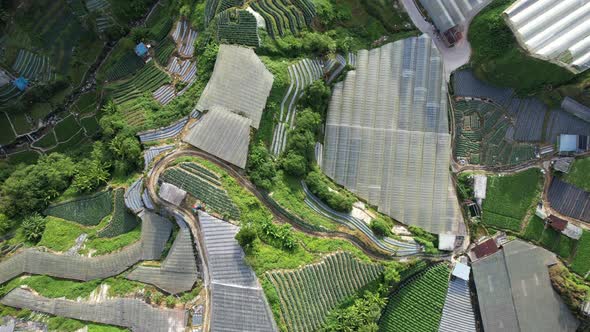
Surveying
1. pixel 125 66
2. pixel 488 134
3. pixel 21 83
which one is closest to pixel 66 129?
pixel 21 83

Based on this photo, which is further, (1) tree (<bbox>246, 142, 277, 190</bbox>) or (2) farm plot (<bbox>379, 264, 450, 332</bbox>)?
(2) farm plot (<bbox>379, 264, 450, 332</bbox>)

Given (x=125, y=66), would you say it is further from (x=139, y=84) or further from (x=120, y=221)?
(x=120, y=221)

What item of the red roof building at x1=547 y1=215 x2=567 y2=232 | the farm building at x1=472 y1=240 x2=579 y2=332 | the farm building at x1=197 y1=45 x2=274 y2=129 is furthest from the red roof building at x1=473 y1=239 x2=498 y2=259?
the farm building at x1=197 y1=45 x2=274 y2=129

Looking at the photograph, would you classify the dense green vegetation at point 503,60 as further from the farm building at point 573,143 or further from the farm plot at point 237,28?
the farm plot at point 237,28

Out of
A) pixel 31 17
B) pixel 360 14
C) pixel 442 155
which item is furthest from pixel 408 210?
pixel 31 17

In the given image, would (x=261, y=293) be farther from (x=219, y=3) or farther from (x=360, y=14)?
(x=360, y=14)

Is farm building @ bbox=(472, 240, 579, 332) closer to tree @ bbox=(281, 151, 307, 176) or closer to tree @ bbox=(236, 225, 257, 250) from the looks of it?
tree @ bbox=(281, 151, 307, 176)
